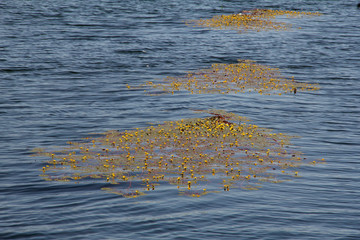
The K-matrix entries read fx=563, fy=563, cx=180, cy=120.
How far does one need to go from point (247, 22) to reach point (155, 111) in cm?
2715

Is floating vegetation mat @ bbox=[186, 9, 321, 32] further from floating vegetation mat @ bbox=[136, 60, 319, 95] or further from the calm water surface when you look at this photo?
floating vegetation mat @ bbox=[136, 60, 319, 95]

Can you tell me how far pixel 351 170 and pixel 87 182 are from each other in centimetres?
736

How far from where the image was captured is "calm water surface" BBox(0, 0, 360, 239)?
→ 1241 cm

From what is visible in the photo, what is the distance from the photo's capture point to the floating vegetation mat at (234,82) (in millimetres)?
25922

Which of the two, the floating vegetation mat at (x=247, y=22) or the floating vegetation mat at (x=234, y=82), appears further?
the floating vegetation mat at (x=247, y=22)

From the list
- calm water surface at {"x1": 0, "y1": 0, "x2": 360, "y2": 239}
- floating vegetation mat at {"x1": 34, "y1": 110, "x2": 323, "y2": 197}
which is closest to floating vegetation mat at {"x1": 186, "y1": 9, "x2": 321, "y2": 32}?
calm water surface at {"x1": 0, "y1": 0, "x2": 360, "y2": 239}

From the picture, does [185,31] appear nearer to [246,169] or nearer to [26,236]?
[246,169]

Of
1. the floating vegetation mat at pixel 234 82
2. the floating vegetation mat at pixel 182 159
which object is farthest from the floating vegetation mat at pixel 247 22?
the floating vegetation mat at pixel 182 159

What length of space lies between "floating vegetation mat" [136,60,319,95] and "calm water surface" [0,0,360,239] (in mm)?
950

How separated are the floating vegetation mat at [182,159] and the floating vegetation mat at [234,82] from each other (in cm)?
626

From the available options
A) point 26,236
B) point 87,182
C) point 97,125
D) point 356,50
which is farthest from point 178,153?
point 356,50

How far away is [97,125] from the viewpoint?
1998cm

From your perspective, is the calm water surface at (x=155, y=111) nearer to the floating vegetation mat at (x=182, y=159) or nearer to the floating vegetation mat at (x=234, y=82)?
the floating vegetation mat at (x=182, y=159)

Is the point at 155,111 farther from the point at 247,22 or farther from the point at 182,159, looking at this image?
the point at 247,22
